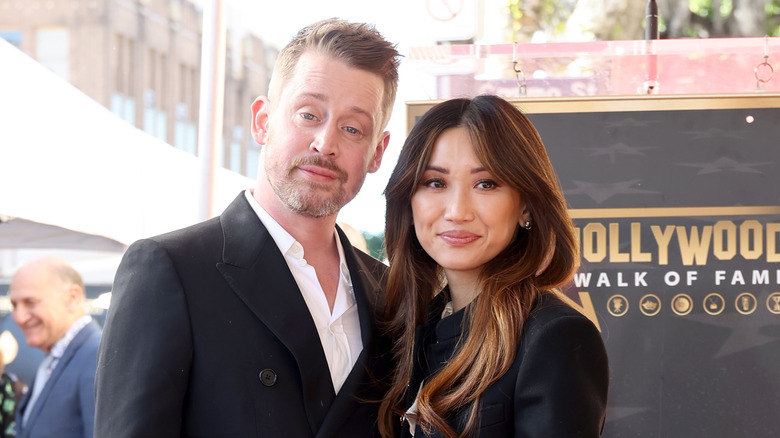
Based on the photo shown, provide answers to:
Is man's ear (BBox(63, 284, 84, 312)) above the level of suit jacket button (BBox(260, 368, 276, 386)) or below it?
below

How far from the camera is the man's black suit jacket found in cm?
187

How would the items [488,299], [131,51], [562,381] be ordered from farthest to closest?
[131,51] < [488,299] < [562,381]

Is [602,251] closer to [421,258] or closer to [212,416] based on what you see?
[421,258]

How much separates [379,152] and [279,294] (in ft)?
1.97

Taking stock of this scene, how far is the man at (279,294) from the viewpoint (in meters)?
1.90

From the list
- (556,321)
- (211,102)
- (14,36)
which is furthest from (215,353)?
(14,36)

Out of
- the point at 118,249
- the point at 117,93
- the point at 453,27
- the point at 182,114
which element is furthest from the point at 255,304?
the point at 182,114

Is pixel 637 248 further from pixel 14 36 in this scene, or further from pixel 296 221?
pixel 14 36

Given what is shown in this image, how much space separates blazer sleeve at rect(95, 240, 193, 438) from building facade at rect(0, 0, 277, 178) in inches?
735

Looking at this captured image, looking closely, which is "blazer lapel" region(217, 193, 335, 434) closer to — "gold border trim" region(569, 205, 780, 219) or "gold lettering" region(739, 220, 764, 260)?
"gold border trim" region(569, 205, 780, 219)

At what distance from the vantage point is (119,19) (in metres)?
20.7

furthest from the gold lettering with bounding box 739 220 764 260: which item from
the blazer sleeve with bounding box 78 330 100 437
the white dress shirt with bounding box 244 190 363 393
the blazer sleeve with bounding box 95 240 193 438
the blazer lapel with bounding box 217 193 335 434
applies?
the blazer sleeve with bounding box 78 330 100 437

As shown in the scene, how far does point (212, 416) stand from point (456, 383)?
1.83 feet

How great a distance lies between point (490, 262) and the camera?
7.17 ft
